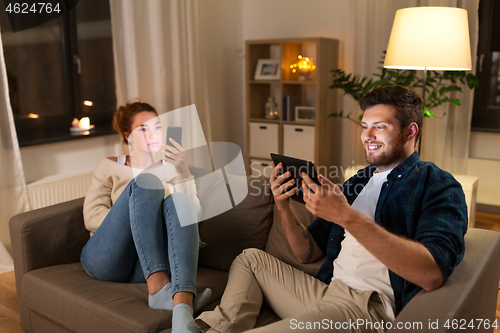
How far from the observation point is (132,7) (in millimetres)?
3217

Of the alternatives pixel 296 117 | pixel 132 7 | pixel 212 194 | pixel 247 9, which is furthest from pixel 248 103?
pixel 212 194

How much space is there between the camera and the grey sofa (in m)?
1.28

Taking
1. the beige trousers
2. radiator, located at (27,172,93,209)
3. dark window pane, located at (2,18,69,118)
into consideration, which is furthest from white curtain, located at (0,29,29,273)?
the beige trousers

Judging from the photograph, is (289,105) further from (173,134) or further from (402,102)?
(402,102)

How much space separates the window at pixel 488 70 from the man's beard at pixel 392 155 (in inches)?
99.1

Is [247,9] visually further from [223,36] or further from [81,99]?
[81,99]

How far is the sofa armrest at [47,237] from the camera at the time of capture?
172 centimetres

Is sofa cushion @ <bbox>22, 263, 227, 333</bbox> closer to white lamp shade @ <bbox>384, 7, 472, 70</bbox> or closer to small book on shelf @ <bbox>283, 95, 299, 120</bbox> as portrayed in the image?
white lamp shade @ <bbox>384, 7, 472, 70</bbox>

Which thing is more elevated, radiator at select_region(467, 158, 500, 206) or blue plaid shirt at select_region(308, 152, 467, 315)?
blue plaid shirt at select_region(308, 152, 467, 315)

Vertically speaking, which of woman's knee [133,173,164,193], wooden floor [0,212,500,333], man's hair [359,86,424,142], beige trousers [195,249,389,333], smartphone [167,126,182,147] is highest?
man's hair [359,86,424,142]

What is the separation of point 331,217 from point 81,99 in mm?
2550

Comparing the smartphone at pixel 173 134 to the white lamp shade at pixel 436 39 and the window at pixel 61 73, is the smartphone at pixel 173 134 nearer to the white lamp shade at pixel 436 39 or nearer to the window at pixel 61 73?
the white lamp shade at pixel 436 39

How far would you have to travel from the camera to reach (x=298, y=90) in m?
4.07

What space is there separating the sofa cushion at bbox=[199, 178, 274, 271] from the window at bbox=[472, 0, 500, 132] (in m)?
2.48
